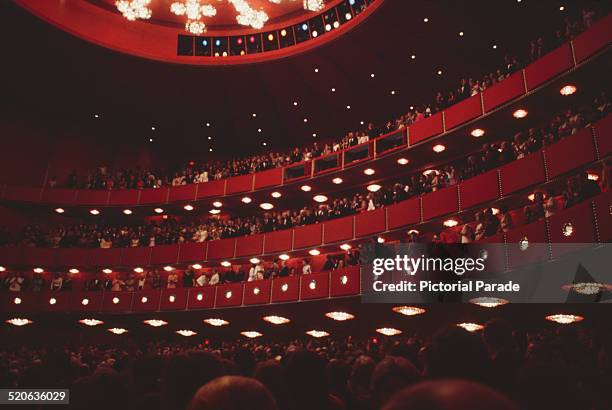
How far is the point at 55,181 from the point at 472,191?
19.6 meters

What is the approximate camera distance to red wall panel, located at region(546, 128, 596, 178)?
37.5 ft

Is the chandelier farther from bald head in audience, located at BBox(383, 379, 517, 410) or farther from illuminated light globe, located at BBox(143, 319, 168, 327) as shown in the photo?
bald head in audience, located at BBox(383, 379, 517, 410)

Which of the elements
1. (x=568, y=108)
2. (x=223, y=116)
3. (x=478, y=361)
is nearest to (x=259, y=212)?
(x=223, y=116)

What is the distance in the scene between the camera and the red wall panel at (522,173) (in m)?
12.7

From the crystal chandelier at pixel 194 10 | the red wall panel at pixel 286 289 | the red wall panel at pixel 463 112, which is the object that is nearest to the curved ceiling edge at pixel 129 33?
the crystal chandelier at pixel 194 10

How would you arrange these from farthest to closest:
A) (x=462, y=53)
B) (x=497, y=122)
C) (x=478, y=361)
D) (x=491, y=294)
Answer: (x=462, y=53), (x=497, y=122), (x=491, y=294), (x=478, y=361)

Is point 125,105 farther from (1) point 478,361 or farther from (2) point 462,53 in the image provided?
(1) point 478,361

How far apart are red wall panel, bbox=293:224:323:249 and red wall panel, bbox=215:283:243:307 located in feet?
8.86

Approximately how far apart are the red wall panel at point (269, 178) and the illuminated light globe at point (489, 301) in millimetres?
10282

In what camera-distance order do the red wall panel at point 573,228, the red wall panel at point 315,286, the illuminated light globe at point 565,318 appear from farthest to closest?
the red wall panel at point 315,286 → the illuminated light globe at point 565,318 → the red wall panel at point 573,228

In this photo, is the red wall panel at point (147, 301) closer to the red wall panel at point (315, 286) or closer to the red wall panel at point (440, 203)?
the red wall panel at point (315, 286)

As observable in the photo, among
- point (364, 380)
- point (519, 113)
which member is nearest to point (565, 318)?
point (519, 113)

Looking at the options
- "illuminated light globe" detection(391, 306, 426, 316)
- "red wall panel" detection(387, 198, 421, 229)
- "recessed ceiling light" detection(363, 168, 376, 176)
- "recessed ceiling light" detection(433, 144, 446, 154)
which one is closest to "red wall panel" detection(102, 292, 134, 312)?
"recessed ceiling light" detection(363, 168, 376, 176)

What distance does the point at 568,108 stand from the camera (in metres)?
14.4
